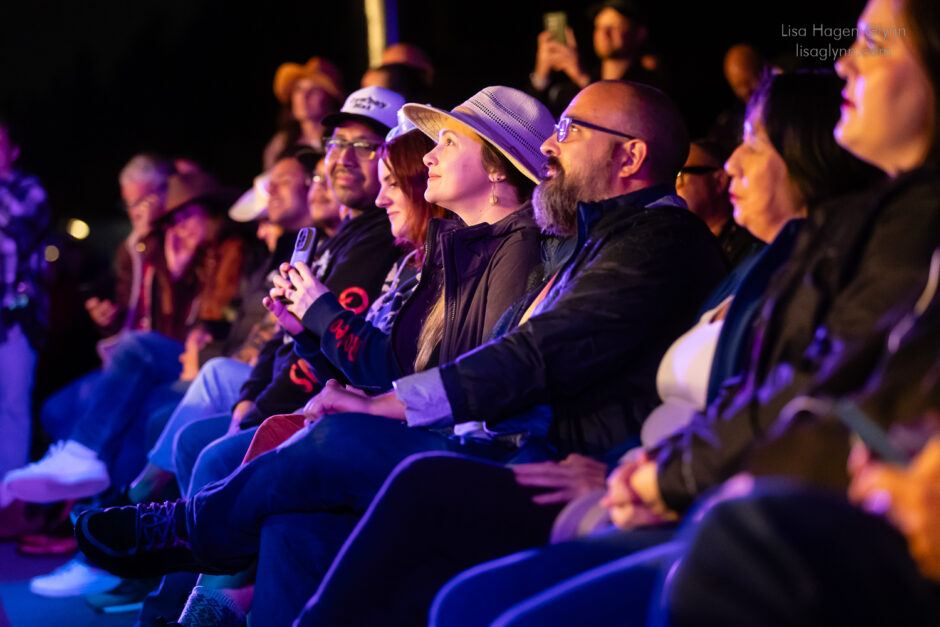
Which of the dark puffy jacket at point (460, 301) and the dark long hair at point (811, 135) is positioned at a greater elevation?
the dark long hair at point (811, 135)

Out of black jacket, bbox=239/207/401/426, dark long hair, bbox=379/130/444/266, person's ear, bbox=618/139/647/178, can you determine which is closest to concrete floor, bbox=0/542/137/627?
black jacket, bbox=239/207/401/426

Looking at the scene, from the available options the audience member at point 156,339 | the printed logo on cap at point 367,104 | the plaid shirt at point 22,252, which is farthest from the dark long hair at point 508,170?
the plaid shirt at point 22,252

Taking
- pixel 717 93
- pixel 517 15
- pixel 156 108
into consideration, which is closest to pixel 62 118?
pixel 156 108

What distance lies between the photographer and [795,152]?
1964 mm

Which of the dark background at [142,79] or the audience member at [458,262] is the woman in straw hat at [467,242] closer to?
the audience member at [458,262]

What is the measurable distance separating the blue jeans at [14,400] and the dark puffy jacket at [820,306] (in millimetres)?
4189

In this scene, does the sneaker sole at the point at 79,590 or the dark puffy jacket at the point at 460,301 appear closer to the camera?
the dark puffy jacket at the point at 460,301

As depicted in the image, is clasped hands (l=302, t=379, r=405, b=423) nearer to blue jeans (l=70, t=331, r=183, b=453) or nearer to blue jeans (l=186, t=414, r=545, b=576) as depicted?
blue jeans (l=186, t=414, r=545, b=576)

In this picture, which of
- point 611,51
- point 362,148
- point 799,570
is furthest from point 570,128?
point 611,51

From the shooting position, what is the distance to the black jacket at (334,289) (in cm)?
327

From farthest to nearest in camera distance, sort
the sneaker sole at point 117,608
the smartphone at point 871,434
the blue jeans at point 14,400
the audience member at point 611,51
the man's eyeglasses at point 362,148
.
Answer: the blue jeans at point 14,400
the audience member at point 611,51
the man's eyeglasses at point 362,148
the sneaker sole at point 117,608
the smartphone at point 871,434

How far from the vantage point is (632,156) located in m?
2.44

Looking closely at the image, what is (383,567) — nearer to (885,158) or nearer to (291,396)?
(885,158)

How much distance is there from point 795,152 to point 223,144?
9245mm
